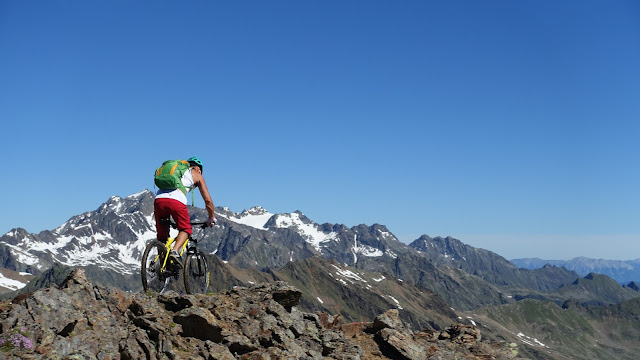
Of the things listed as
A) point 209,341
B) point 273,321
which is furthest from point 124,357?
point 273,321

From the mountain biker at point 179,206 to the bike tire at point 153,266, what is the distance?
0.32 m

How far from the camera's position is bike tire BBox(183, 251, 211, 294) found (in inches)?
606

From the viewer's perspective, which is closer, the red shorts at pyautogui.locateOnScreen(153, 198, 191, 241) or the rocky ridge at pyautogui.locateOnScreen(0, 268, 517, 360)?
the rocky ridge at pyautogui.locateOnScreen(0, 268, 517, 360)

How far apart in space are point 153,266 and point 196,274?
256 centimetres

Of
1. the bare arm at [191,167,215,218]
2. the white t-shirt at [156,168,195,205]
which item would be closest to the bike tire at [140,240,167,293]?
the white t-shirt at [156,168,195,205]

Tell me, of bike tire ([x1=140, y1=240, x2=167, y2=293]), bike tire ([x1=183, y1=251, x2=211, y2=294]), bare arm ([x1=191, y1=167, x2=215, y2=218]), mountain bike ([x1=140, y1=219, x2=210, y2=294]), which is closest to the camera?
bike tire ([x1=140, y1=240, x2=167, y2=293])

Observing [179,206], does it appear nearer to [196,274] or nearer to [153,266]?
[153,266]

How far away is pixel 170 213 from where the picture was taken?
47.5 feet

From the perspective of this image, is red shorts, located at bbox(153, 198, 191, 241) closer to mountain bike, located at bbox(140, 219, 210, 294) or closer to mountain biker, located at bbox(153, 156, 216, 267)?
mountain biker, located at bbox(153, 156, 216, 267)

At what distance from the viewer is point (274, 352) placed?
44.7ft

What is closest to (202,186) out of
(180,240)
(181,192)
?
(181,192)

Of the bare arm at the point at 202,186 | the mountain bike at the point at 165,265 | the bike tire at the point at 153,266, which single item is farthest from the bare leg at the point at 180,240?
the bare arm at the point at 202,186

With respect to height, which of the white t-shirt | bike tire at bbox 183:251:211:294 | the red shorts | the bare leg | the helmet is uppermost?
the helmet

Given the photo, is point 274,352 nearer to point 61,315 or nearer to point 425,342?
point 61,315
